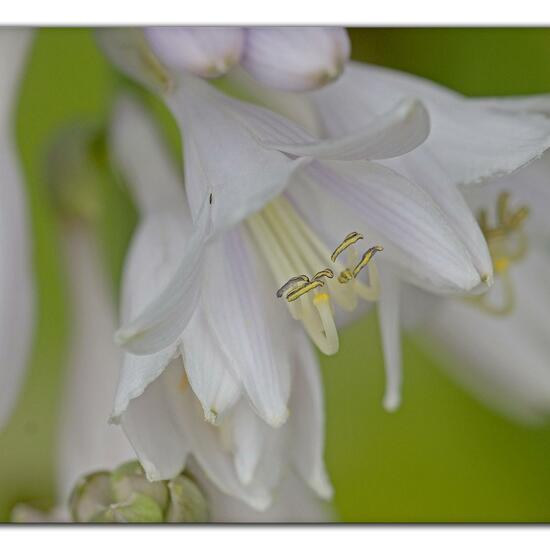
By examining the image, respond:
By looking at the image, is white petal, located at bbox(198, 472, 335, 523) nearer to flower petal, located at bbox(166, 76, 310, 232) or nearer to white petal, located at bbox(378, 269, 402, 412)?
white petal, located at bbox(378, 269, 402, 412)

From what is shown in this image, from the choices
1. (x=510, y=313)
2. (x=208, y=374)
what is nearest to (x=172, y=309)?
(x=208, y=374)

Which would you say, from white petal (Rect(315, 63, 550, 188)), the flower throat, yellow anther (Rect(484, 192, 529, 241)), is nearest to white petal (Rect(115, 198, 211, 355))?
the flower throat

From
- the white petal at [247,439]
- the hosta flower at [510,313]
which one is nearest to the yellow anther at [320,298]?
the white petal at [247,439]

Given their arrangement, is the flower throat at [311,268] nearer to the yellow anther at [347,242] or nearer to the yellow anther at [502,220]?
the yellow anther at [347,242]

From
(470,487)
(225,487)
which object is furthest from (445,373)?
(225,487)

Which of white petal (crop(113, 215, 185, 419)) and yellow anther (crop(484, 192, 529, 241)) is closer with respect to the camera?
white petal (crop(113, 215, 185, 419))

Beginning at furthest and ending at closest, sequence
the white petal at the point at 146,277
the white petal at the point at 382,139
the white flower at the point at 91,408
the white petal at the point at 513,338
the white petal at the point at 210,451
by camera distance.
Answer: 1. the white petal at the point at 513,338
2. the white flower at the point at 91,408
3. the white petal at the point at 210,451
4. the white petal at the point at 146,277
5. the white petal at the point at 382,139
